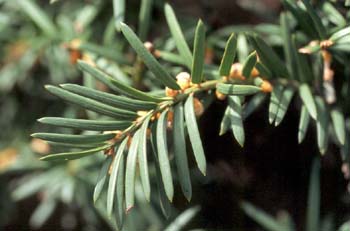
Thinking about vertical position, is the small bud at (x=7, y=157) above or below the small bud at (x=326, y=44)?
below

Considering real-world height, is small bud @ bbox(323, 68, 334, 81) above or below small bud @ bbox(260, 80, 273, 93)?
below

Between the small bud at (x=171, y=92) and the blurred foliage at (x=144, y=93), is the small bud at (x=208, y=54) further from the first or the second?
the small bud at (x=171, y=92)

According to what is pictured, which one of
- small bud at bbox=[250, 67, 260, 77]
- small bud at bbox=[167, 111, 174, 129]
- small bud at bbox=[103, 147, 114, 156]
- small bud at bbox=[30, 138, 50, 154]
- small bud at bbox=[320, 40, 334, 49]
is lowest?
small bud at bbox=[30, 138, 50, 154]

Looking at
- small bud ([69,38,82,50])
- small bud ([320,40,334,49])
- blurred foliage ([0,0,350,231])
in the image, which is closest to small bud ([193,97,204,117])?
blurred foliage ([0,0,350,231])

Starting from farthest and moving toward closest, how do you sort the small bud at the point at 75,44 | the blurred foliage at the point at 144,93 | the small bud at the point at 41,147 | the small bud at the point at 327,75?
the small bud at the point at 41,147 → the small bud at the point at 75,44 → the small bud at the point at 327,75 → the blurred foliage at the point at 144,93

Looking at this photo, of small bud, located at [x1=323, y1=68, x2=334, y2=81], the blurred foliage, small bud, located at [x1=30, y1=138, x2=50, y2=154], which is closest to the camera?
the blurred foliage

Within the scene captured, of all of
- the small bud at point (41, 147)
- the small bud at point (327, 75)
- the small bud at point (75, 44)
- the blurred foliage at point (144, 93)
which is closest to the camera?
the blurred foliage at point (144, 93)

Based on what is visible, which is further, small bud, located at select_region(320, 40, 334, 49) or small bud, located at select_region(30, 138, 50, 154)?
small bud, located at select_region(30, 138, 50, 154)

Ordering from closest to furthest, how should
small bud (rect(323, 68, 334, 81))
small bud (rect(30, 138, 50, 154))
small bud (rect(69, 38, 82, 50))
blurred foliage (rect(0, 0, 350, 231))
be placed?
blurred foliage (rect(0, 0, 350, 231)) → small bud (rect(323, 68, 334, 81)) → small bud (rect(69, 38, 82, 50)) → small bud (rect(30, 138, 50, 154))

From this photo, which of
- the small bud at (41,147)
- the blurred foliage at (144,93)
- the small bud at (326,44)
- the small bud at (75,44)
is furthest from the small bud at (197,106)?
the small bud at (41,147)

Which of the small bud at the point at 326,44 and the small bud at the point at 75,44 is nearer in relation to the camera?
the small bud at the point at 326,44

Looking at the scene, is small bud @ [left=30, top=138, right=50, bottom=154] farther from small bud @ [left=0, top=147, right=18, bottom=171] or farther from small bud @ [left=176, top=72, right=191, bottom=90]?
small bud @ [left=176, top=72, right=191, bottom=90]
